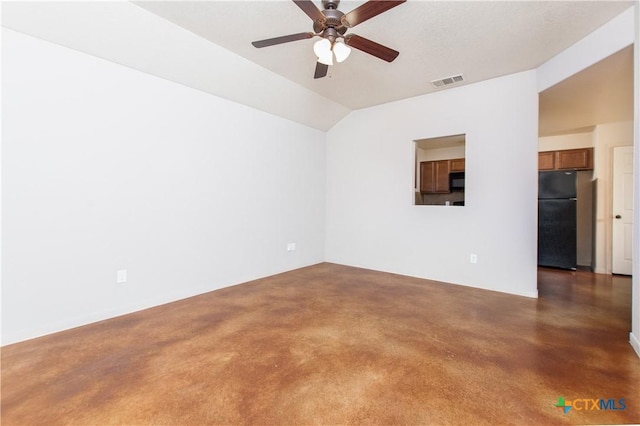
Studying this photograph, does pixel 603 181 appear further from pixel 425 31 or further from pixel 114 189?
pixel 114 189

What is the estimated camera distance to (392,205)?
4.60 meters

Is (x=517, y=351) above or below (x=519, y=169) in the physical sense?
below

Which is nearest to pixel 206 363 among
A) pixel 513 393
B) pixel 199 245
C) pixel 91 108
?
pixel 199 245

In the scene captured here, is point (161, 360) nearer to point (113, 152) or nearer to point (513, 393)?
point (113, 152)

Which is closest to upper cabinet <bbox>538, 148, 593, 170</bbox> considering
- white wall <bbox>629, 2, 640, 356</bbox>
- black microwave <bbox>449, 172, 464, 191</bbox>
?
black microwave <bbox>449, 172, 464, 191</bbox>

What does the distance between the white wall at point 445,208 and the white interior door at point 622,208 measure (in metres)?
2.55

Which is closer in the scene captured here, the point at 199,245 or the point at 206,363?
the point at 206,363

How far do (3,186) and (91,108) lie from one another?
97 centimetres

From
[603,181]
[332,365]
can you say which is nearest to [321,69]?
[332,365]

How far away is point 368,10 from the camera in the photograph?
1.87m

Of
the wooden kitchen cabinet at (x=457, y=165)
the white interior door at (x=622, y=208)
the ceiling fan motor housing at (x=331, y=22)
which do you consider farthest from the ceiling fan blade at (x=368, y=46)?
the white interior door at (x=622, y=208)

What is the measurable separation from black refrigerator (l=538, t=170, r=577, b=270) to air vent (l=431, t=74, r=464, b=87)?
2922mm

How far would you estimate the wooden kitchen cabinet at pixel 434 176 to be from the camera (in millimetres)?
5602

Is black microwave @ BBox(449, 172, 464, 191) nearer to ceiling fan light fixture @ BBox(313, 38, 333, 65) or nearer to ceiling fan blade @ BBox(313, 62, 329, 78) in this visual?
ceiling fan blade @ BBox(313, 62, 329, 78)
